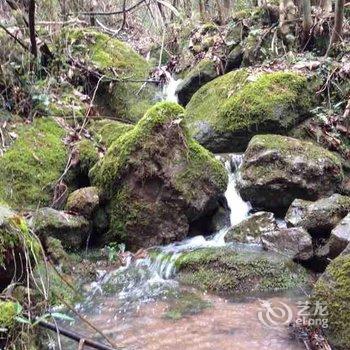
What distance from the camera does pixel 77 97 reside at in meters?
7.62

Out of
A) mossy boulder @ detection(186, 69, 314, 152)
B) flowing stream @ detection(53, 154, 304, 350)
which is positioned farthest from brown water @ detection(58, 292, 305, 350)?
mossy boulder @ detection(186, 69, 314, 152)

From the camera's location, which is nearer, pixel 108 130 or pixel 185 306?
pixel 185 306

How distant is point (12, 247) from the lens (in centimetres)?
289

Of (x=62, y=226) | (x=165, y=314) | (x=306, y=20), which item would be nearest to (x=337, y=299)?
(x=165, y=314)

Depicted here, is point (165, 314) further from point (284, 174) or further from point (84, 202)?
point (284, 174)

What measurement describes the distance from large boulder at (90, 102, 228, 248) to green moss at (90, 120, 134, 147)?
3.37 ft

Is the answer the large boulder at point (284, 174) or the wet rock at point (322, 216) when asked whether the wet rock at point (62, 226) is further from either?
the wet rock at point (322, 216)

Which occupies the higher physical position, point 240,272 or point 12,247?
point 12,247

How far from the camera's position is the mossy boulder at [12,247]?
2846 mm

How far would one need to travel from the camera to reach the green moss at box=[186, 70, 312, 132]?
21.9 feet

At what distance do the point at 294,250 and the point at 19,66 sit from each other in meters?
4.51

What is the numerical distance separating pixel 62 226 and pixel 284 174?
258 cm

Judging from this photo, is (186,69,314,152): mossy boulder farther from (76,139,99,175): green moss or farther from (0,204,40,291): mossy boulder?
(0,204,40,291): mossy boulder

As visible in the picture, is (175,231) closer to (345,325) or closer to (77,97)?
(345,325)
